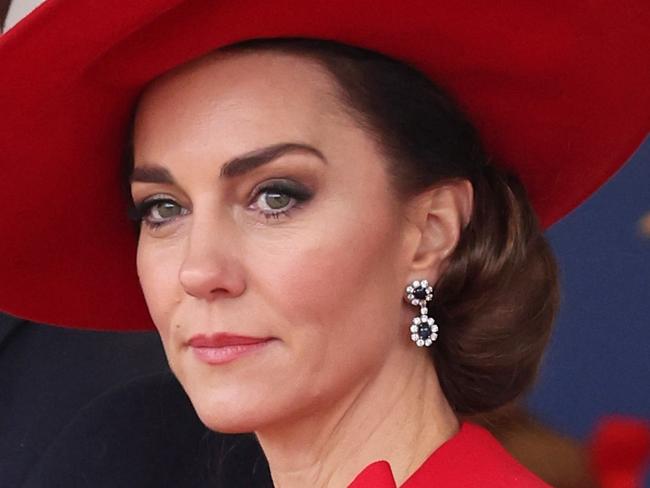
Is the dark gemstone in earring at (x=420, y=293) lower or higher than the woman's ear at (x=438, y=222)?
lower

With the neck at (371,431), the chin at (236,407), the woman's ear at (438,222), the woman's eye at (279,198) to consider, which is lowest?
the neck at (371,431)

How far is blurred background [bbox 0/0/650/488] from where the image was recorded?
2.73 metres

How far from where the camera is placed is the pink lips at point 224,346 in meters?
2.04

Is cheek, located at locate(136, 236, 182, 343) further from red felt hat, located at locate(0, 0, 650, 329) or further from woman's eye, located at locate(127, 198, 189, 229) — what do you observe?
red felt hat, located at locate(0, 0, 650, 329)

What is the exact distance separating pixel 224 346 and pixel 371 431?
0.24 m

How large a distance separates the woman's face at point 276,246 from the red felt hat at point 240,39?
81mm

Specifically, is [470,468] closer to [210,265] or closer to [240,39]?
[210,265]

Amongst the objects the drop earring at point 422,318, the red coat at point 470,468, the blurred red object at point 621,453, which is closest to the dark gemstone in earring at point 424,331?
the drop earring at point 422,318

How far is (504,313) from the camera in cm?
225

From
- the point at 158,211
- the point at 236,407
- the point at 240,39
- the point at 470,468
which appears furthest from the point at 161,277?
the point at 470,468

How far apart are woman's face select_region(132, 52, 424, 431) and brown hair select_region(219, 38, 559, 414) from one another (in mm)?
32

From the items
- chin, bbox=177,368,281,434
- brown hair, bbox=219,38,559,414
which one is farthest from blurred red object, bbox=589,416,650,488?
chin, bbox=177,368,281,434

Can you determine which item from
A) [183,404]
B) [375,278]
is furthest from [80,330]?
[375,278]

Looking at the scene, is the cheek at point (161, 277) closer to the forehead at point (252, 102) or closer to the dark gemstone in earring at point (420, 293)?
the forehead at point (252, 102)
